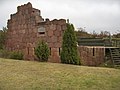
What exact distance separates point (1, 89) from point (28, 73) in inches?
94.1

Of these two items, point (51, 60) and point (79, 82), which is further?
point (51, 60)

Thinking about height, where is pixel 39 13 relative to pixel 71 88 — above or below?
above

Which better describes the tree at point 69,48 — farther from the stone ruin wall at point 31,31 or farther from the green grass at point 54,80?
the green grass at point 54,80

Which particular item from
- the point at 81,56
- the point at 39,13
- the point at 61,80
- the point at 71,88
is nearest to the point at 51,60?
the point at 81,56

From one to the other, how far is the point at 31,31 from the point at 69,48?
4983 mm

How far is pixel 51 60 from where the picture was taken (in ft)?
54.6

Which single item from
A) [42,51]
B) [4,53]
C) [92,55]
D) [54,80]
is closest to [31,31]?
[4,53]

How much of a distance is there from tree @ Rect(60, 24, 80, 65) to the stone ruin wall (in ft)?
3.69

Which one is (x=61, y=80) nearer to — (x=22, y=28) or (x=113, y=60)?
(x=113, y=60)

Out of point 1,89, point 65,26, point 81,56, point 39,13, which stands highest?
point 39,13

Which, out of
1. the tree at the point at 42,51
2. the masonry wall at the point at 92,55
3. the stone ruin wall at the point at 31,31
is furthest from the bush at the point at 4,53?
the masonry wall at the point at 92,55

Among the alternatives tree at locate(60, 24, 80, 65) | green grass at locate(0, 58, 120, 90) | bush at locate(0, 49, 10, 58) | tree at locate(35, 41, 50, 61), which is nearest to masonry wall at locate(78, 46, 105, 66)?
tree at locate(60, 24, 80, 65)

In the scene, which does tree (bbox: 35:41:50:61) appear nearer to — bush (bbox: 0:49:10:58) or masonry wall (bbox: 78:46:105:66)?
masonry wall (bbox: 78:46:105:66)

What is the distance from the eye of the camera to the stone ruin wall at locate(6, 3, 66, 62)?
54.1 feet
